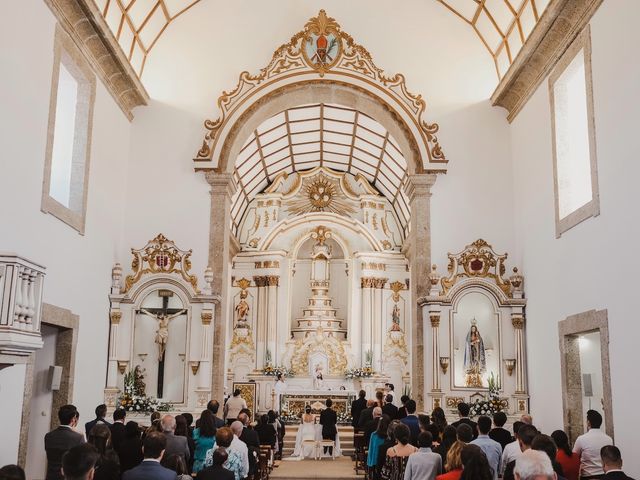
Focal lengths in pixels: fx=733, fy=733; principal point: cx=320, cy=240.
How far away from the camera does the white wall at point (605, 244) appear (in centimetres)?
927

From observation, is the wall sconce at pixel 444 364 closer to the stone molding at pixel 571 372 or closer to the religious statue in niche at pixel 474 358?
the religious statue in niche at pixel 474 358

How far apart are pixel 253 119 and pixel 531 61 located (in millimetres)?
5820

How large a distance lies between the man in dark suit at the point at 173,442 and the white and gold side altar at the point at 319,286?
16548mm

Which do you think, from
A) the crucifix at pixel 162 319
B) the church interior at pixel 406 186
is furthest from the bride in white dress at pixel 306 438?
the crucifix at pixel 162 319

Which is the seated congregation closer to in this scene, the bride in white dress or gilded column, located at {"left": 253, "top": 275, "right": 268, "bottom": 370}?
the bride in white dress

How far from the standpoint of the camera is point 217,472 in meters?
6.44

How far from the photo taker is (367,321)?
2541 centimetres

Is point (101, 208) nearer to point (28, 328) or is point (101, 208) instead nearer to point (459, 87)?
point (28, 328)

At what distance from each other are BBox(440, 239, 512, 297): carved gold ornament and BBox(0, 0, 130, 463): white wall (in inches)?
256

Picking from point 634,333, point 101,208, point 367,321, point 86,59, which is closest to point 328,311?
point 367,321

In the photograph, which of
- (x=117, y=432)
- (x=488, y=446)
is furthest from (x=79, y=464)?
(x=488, y=446)

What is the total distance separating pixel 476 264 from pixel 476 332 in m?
1.32

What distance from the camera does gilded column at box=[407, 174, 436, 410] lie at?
1429cm

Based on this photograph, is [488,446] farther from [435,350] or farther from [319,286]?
[319,286]
